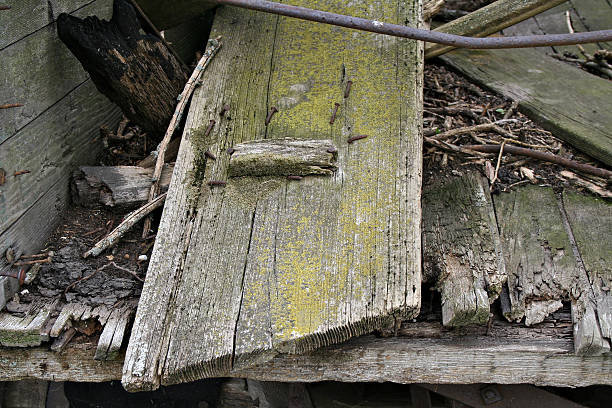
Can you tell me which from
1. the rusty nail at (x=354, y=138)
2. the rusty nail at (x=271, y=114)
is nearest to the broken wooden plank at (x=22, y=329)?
the rusty nail at (x=271, y=114)

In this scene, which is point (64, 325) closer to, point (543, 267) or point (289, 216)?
point (289, 216)

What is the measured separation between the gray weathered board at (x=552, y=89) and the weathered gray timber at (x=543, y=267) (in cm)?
50

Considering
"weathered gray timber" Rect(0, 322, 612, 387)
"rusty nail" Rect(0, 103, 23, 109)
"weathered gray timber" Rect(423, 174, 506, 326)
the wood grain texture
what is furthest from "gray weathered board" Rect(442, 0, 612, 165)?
"rusty nail" Rect(0, 103, 23, 109)

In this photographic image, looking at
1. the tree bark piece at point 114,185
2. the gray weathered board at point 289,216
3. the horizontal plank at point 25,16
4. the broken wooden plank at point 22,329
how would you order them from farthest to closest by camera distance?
the tree bark piece at point 114,185 → the horizontal plank at point 25,16 → the broken wooden plank at point 22,329 → the gray weathered board at point 289,216

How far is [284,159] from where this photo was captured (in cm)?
227

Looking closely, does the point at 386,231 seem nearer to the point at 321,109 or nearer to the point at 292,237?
the point at 292,237

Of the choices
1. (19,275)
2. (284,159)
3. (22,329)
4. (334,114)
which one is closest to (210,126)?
(284,159)

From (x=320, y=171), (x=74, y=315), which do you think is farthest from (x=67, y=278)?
(x=320, y=171)

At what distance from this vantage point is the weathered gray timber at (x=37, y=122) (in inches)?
85.5

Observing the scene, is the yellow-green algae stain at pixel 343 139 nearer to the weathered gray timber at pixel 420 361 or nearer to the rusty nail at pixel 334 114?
the rusty nail at pixel 334 114

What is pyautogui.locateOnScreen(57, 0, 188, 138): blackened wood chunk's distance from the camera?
93.1 inches

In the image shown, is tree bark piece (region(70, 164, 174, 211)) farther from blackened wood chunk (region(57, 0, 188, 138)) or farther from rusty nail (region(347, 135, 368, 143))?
rusty nail (region(347, 135, 368, 143))

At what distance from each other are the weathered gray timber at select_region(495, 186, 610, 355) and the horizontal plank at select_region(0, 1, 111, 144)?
1914 millimetres

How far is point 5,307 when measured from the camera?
2.12 m
